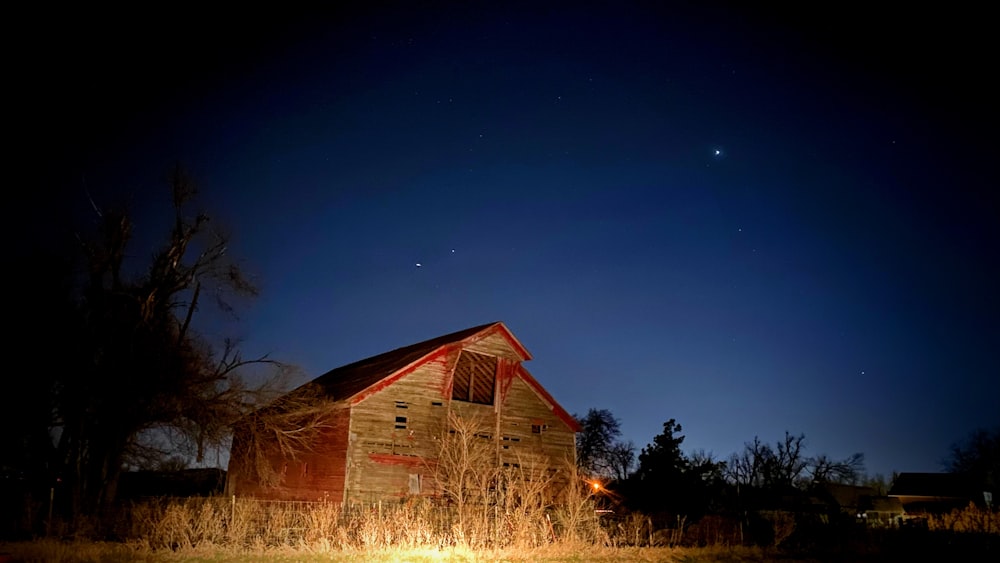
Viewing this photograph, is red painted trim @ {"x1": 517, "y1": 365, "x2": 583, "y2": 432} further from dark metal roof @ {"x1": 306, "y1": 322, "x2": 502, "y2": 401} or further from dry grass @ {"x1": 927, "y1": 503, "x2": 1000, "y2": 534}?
dry grass @ {"x1": 927, "y1": 503, "x2": 1000, "y2": 534}

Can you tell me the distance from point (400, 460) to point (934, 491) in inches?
2444

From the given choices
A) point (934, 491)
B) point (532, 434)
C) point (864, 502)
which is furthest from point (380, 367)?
point (934, 491)

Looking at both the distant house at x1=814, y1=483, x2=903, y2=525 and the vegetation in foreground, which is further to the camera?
the distant house at x1=814, y1=483, x2=903, y2=525

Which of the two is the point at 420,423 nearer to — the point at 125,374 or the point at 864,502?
the point at 125,374

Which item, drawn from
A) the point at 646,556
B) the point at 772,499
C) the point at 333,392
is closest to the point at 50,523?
the point at 333,392

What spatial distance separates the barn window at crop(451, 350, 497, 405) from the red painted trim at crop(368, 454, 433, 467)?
326 centimetres

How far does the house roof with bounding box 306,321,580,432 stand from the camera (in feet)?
95.2

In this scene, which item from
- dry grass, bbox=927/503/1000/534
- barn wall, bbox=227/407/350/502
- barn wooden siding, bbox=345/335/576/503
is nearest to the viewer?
dry grass, bbox=927/503/1000/534

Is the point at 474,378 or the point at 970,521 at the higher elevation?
the point at 474,378

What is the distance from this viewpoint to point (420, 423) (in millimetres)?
29406

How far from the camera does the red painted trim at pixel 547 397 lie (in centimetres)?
3254

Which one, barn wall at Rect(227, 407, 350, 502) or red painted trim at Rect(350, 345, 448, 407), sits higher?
red painted trim at Rect(350, 345, 448, 407)

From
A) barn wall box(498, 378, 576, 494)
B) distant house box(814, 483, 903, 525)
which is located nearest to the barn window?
barn wall box(498, 378, 576, 494)

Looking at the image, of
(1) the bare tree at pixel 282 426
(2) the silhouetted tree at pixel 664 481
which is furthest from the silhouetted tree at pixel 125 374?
(2) the silhouetted tree at pixel 664 481
